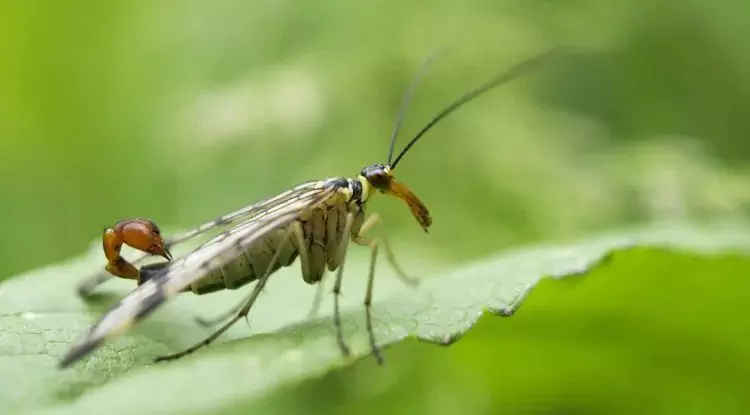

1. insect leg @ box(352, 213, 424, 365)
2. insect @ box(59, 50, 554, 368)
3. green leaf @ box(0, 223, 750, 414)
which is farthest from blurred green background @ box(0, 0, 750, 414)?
insect @ box(59, 50, 554, 368)

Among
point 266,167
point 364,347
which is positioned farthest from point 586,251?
point 266,167

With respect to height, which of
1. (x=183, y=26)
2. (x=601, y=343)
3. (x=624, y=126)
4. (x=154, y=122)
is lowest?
(x=601, y=343)

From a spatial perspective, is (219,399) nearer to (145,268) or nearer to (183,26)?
(145,268)

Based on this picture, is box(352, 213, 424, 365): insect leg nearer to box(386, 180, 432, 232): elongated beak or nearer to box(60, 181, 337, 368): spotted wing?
box(386, 180, 432, 232): elongated beak

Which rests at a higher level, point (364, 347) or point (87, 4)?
point (87, 4)

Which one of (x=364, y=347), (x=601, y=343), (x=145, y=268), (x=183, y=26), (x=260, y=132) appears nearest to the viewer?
(x=364, y=347)

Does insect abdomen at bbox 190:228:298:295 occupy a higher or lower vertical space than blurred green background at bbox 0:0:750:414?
lower

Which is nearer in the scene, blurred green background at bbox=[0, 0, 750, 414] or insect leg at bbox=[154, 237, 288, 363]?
insect leg at bbox=[154, 237, 288, 363]
